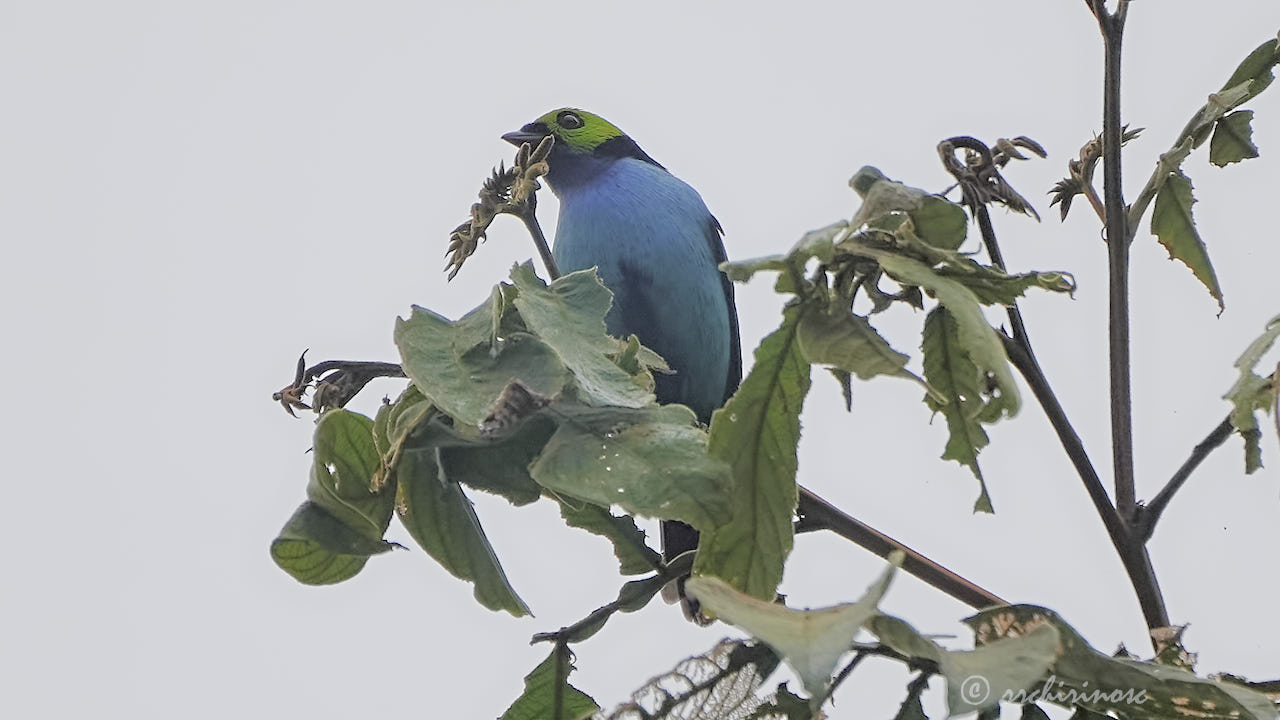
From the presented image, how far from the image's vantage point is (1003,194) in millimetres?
1525

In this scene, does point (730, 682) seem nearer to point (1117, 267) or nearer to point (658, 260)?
point (1117, 267)

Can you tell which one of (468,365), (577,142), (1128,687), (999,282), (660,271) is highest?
(577,142)

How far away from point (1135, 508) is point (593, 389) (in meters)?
0.63

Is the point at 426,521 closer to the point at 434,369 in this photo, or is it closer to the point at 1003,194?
the point at 434,369

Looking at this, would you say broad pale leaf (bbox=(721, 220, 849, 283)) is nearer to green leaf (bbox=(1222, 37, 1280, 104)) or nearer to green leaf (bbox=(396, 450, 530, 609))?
green leaf (bbox=(396, 450, 530, 609))

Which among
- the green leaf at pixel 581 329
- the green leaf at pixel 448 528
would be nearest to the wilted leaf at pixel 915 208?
the green leaf at pixel 581 329

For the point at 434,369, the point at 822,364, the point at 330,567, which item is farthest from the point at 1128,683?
the point at 330,567

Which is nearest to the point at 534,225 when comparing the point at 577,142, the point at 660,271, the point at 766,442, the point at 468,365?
the point at 468,365

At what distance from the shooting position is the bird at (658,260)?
12.2 feet

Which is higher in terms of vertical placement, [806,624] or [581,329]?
[581,329]

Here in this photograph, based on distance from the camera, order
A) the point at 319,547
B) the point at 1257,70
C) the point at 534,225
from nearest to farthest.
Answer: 1. the point at 319,547
2. the point at 1257,70
3. the point at 534,225

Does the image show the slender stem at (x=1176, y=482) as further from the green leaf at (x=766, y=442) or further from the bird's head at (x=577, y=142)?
the bird's head at (x=577, y=142)

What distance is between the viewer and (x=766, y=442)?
1.24 metres

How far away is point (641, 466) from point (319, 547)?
45 cm
